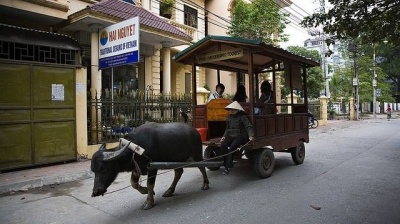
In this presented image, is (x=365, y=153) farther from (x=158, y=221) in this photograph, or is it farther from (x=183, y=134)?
(x=158, y=221)

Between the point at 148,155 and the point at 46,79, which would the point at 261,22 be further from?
the point at 148,155

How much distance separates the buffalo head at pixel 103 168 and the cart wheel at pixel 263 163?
121 inches

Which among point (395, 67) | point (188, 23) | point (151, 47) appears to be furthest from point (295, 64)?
point (395, 67)

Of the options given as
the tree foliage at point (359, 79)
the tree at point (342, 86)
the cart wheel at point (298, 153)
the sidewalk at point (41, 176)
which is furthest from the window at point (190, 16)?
the tree at point (342, 86)

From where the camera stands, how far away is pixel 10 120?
6660mm

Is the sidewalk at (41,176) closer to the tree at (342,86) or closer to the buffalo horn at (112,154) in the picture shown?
the buffalo horn at (112,154)

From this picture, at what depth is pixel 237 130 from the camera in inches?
227

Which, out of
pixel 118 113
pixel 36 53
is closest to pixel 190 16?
pixel 118 113

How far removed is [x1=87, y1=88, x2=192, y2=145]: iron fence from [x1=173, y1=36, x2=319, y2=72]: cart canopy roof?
110 inches

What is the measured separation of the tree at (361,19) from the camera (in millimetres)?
5320

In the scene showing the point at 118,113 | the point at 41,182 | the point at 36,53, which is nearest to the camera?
the point at 41,182

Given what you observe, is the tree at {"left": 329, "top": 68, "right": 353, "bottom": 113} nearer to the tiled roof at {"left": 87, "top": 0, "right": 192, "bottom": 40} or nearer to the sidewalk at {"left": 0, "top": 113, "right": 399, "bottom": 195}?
the tiled roof at {"left": 87, "top": 0, "right": 192, "bottom": 40}

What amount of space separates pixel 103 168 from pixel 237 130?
110 inches

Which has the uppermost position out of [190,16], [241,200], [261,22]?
[190,16]
